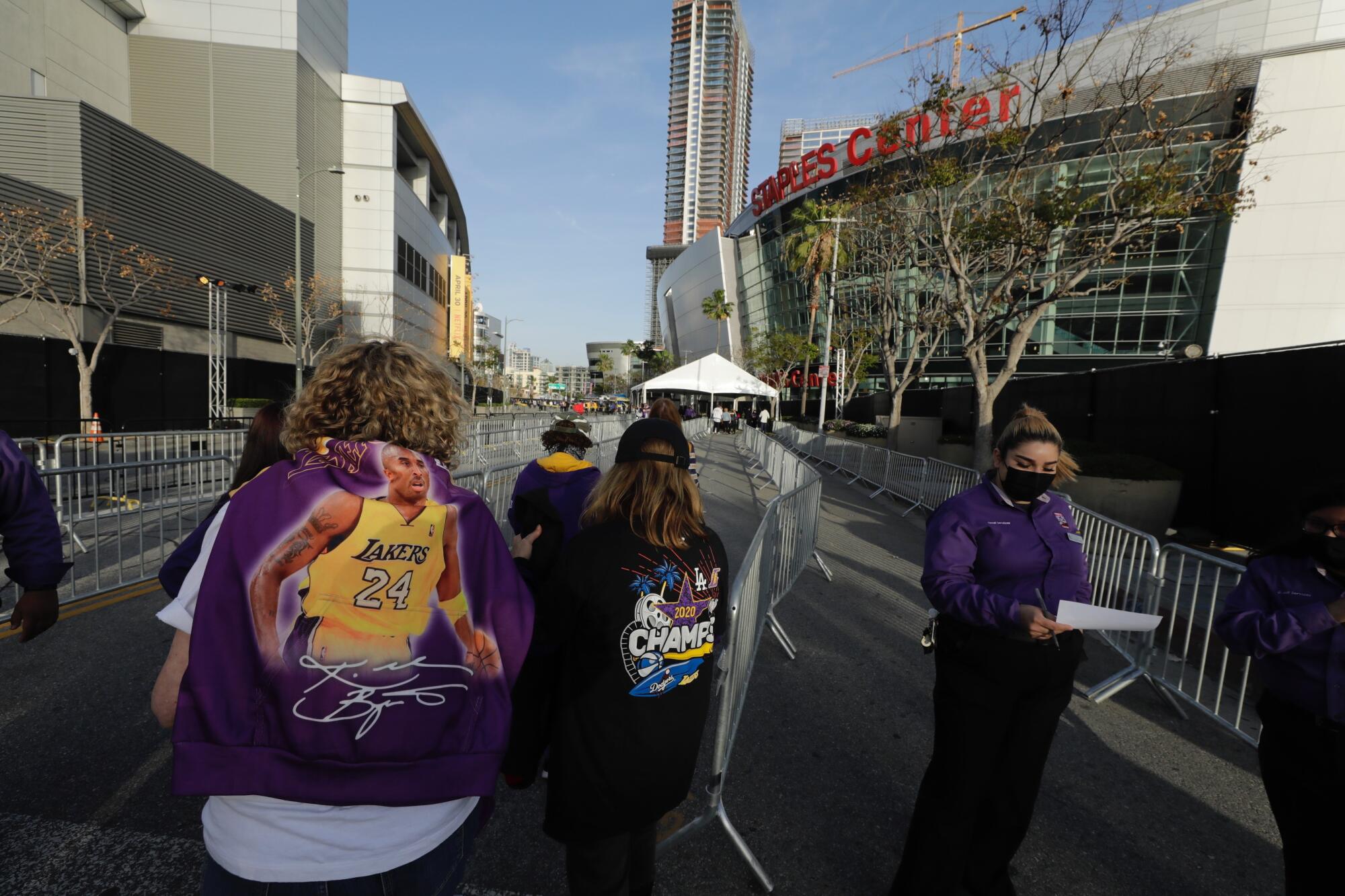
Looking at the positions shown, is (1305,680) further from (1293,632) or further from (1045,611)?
(1045,611)

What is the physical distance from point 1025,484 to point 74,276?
92.3ft

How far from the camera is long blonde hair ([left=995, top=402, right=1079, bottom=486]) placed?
102 inches

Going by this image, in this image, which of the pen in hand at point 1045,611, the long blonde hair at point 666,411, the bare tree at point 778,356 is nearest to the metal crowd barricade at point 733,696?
the pen in hand at point 1045,611

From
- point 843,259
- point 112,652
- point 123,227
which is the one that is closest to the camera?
point 112,652

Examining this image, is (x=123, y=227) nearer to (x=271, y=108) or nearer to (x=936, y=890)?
(x=271, y=108)

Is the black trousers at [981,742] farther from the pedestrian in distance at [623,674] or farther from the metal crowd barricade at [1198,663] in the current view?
the metal crowd barricade at [1198,663]

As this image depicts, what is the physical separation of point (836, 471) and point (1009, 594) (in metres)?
16.5

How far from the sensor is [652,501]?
191 centimetres

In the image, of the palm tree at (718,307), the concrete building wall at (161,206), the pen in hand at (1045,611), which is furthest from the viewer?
the palm tree at (718,307)

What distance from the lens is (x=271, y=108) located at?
3064 centimetres

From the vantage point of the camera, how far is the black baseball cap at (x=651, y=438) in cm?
205

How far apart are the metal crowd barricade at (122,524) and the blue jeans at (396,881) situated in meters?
4.86

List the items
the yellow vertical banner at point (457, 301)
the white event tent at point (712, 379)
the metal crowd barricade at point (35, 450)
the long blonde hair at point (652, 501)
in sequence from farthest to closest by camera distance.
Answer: the yellow vertical banner at point (457, 301)
the white event tent at point (712, 379)
the metal crowd barricade at point (35, 450)
the long blonde hair at point (652, 501)

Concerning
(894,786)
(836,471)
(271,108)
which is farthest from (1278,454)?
(271,108)
